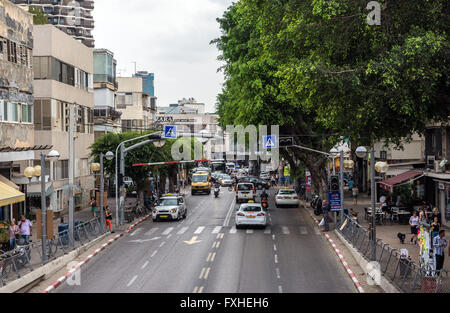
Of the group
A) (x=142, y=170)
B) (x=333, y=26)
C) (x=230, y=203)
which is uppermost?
(x=333, y=26)

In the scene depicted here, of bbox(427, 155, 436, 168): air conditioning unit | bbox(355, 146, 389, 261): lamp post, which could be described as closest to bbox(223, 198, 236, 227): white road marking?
bbox(355, 146, 389, 261): lamp post

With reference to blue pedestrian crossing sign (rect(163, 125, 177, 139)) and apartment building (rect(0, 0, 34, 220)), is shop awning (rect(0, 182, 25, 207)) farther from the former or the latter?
blue pedestrian crossing sign (rect(163, 125, 177, 139))

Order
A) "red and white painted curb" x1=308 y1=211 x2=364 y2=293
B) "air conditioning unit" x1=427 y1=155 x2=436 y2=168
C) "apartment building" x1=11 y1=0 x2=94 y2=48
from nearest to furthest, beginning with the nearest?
"red and white painted curb" x1=308 y1=211 x2=364 y2=293 < "air conditioning unit" x1=427 y1=155 x2=436 y2=168 < "apartment building" x1=11 y1=0 x2=94 y2=48

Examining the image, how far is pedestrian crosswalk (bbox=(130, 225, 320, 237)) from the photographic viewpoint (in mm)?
34031

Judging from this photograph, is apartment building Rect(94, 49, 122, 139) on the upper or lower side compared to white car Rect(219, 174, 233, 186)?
upper

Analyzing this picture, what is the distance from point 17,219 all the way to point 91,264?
46.1ft

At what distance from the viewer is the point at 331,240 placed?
30578 mm

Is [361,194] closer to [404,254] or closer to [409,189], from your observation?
[409,189]

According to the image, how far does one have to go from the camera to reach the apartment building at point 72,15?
420ft

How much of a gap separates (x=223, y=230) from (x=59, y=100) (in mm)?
16815

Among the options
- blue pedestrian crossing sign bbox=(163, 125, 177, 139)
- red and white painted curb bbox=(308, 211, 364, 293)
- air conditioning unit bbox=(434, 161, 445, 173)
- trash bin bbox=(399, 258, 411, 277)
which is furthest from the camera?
blue pedestrian crossing sign bbox=(163, 125, 177, 139)

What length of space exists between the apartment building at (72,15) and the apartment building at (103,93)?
2747 inches

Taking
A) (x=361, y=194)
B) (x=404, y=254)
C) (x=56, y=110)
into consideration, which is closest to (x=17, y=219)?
(x=56, y=110)

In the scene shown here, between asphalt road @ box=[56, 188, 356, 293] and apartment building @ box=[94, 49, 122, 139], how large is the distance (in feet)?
76.4
